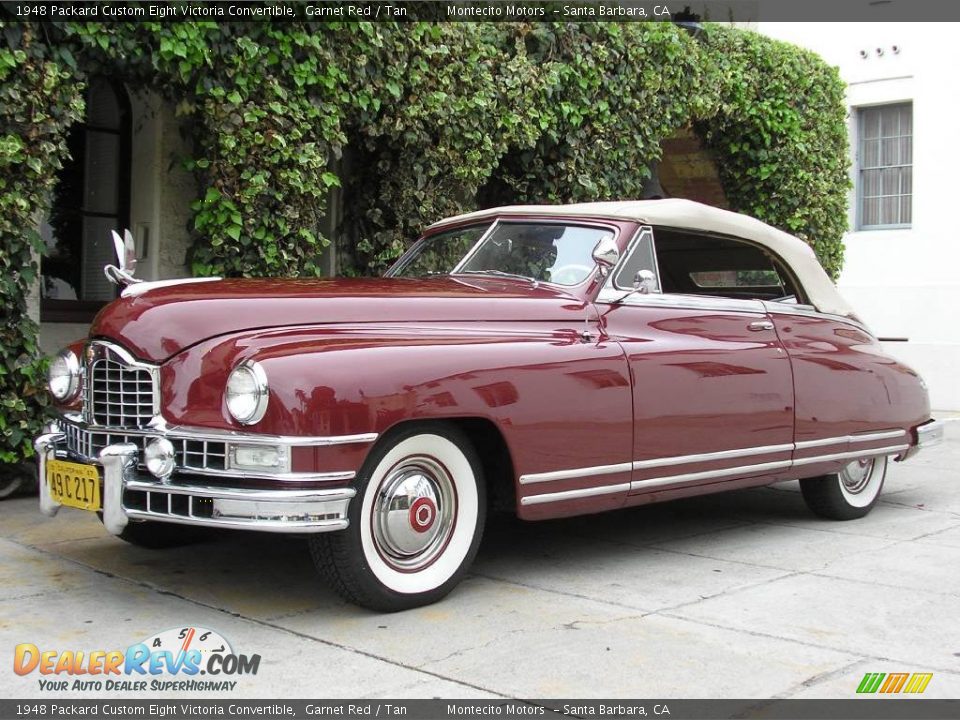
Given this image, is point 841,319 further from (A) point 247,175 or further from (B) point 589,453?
(A) point 247,175

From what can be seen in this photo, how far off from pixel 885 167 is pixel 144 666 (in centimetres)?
1315

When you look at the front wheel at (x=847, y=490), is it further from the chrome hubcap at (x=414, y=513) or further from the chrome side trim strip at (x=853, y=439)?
the chrome hubcap at (x=414, y=513)

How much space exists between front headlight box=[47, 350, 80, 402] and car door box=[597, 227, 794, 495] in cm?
229

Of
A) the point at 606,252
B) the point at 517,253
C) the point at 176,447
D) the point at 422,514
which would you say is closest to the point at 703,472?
the point at 606,252

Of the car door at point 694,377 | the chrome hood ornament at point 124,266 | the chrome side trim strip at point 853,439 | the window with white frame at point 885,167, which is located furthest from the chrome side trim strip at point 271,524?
the window with white frame at point 885,167

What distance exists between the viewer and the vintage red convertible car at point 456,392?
4.00 meters

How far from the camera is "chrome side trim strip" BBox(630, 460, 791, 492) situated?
513 centimetres

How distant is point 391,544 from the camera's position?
14.1 ft

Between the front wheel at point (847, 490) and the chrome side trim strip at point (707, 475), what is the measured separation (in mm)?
775

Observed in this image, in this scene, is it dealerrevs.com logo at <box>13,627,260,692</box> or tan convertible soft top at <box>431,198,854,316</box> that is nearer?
dealerrevs.com logo at <box>13,627,260,692</box>

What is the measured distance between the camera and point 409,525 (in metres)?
4.33

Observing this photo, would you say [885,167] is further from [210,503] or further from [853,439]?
[210,503]

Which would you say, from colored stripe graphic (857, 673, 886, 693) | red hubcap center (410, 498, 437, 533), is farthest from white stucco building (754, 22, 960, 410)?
colored stripe graphic (857, 673, 886, 693)

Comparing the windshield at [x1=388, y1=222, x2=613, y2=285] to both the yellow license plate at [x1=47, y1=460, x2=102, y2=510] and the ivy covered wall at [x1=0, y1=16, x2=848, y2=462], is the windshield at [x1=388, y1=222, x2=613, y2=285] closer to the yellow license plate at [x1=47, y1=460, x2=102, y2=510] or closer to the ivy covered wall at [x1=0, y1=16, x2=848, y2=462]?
the ivy covered wall at [x1=0, y1=16, x2=848, y2=462]
